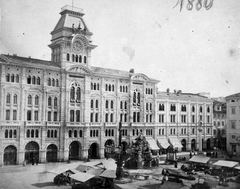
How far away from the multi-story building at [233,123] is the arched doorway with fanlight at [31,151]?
115ft

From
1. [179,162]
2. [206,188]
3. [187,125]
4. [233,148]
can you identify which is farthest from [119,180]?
[187,125]

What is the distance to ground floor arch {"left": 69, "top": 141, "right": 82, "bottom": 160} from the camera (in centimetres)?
5162

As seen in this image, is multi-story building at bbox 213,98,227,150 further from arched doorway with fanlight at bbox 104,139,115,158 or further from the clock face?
the clock face

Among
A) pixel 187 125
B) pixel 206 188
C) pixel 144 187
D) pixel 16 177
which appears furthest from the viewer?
pixel 187 125

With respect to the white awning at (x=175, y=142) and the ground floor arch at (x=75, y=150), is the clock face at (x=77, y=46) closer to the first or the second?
the ground floor arch at (x=75, y=150)

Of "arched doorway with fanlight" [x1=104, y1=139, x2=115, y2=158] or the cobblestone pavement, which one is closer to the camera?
the cobblestone pavement

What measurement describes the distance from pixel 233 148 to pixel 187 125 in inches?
500

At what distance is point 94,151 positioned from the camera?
55.2 meters

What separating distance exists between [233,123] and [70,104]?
101 feet

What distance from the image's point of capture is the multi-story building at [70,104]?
45.6 m

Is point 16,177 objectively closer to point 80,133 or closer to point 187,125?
point 80,133

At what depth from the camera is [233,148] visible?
2320 inches

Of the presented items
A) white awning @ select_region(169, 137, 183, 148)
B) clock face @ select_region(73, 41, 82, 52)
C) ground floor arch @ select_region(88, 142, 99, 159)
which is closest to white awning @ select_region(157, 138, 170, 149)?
white awning @ select_region(169, 137, 183, 148)

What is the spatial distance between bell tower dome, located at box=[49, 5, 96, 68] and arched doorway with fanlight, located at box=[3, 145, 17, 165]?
15134 millimetres
